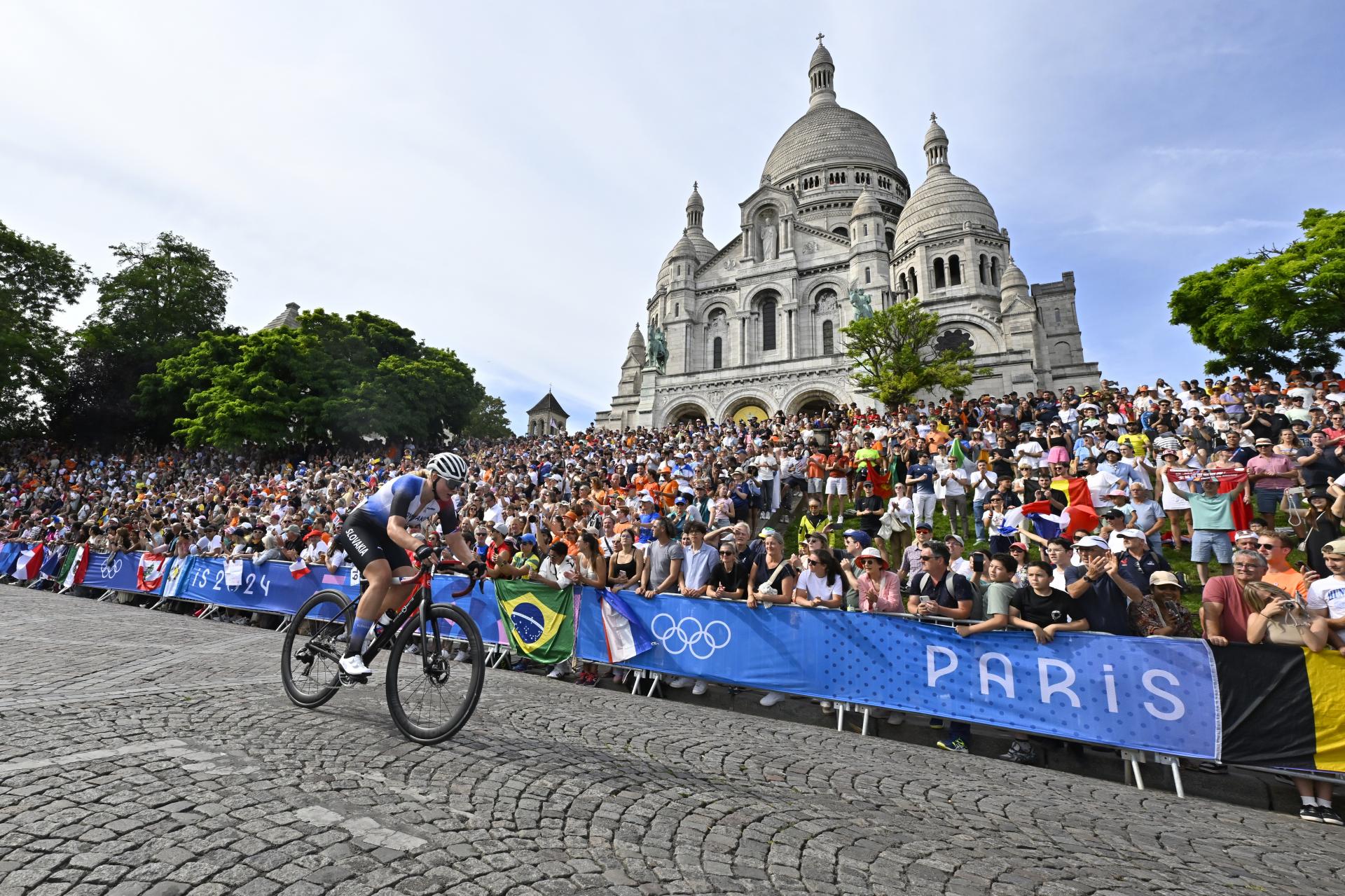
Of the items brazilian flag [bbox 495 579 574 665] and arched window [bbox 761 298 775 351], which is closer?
brazilian flag [bbox 495 579 574 665]

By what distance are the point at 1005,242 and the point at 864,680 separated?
49.0 m

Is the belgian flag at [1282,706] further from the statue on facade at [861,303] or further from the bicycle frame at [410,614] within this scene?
the statue on facade at [861,303]

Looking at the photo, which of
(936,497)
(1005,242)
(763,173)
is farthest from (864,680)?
(763,173)

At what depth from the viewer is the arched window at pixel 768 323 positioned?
162 feet

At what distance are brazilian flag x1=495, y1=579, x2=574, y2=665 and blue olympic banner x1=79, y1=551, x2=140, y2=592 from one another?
10.3 metres

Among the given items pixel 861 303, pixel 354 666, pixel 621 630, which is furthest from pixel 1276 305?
pixel 354 666

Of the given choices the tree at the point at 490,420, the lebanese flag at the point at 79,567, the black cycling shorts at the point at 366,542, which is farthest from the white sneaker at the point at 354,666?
the tree at the point at 490,420

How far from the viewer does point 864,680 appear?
241 inches

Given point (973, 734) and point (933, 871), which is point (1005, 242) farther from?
point (933, 871)

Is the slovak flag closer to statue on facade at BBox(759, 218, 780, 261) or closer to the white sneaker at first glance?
the white sneaker

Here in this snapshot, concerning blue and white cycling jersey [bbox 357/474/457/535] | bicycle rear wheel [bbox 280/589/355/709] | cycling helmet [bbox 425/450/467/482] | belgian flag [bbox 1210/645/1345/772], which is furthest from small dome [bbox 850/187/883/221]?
bicycle rear wheel [bbox 280/589/355/709]

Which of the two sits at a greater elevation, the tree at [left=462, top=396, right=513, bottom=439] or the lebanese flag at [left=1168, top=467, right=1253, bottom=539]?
the tree at [left=462, top=396, right=513, bottom=439]

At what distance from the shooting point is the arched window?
49375mm

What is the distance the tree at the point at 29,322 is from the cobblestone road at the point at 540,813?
43.8 metres
